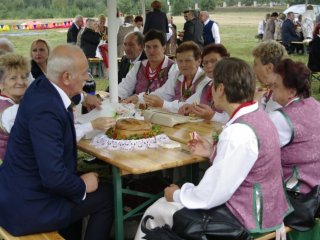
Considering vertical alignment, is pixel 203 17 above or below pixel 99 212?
above

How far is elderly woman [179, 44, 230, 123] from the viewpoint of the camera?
3.27 meters

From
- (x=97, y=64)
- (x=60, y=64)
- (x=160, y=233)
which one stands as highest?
(x=60, y=64)

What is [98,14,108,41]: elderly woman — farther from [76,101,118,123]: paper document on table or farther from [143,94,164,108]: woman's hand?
[76,101,118,123]: paper document on table

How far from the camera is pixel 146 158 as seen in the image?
2463 millimetres

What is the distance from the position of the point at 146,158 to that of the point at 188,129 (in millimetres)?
694

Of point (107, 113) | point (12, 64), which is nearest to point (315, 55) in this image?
point (107, 113)

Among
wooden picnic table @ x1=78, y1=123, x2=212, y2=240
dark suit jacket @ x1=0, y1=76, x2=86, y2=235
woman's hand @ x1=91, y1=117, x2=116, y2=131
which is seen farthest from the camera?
woman's hand @ x1=91, y1=117, x2=116, y2=131

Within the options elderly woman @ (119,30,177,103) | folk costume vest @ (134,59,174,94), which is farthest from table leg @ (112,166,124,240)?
folk costume vest @ (134,59,174,94)

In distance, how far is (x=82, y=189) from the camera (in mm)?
2318

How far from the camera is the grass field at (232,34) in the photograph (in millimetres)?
15406

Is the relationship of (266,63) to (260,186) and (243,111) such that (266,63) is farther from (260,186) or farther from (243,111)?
(260,186)

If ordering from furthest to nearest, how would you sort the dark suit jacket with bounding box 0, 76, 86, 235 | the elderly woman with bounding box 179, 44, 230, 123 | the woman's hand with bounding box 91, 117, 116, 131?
the elderly woman with bounding box 179, 44, 230, 123 → the woman's hand with bounding box 91, 117, 116, 131 → the dark suit jacket with bounding box 0, 76, 86, 235

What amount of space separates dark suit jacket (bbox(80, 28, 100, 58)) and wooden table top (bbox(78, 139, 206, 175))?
28.4 feet

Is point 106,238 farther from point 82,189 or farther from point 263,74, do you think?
point 263,74
